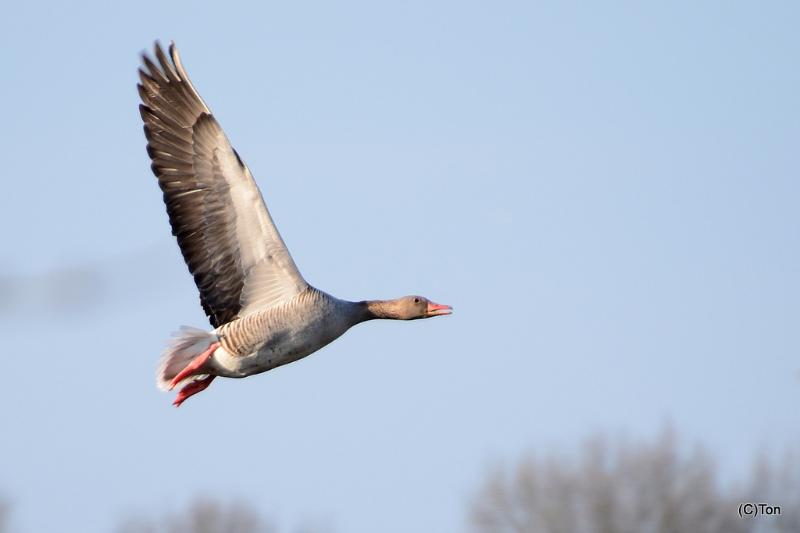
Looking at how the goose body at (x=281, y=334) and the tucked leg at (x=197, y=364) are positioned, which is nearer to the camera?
the goose body at (x=281, y=334)

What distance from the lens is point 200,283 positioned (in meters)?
16.2

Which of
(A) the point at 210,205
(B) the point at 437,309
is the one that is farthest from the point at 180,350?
(B) the point at 437,309

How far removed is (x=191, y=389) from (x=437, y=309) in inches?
105

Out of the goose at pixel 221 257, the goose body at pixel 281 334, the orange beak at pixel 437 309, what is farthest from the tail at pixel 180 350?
the orange beak at pixel 437 309

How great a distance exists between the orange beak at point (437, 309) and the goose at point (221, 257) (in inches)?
32.6

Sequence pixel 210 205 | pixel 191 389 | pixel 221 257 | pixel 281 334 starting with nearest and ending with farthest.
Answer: pixel 281 334 < pixel 210 205 < pixel 221 257 < pixel 191 389

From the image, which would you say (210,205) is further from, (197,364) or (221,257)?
(197,364)

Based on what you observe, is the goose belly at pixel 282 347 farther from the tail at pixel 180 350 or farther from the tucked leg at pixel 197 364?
the tail at pixel 180 350

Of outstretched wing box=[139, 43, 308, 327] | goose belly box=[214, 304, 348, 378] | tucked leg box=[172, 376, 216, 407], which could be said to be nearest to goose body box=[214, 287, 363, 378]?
goose belly box=[214, 304, 348, 378]

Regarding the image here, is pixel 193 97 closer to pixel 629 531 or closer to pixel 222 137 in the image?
pixel 222 137

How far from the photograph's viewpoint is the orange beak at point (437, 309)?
16953mm

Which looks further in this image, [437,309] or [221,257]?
[437,309]

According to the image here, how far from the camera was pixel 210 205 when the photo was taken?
15.8 meters

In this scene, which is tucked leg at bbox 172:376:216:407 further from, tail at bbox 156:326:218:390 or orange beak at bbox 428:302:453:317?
orange beak at bbox 428:302:453:317
